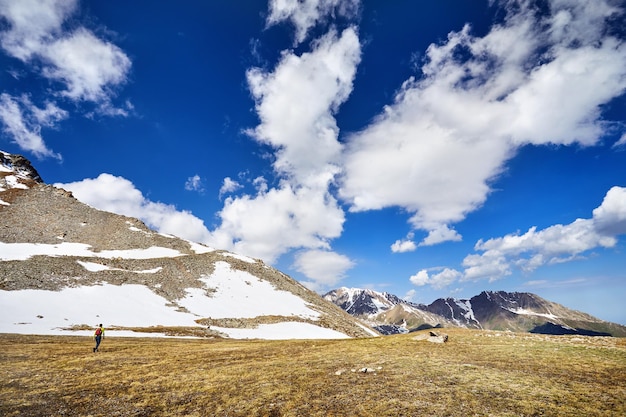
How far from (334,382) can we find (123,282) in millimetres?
80873

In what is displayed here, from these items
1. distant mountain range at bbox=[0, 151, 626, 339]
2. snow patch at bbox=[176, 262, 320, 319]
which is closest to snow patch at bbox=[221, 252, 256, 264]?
distant mountain range at bbox=[0, 151, 626, 339]

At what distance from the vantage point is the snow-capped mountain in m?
60.8

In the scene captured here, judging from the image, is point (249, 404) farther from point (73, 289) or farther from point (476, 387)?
point (73, 289)

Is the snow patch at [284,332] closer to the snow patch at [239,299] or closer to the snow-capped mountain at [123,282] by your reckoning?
the snow-capped mountain at [123,282]

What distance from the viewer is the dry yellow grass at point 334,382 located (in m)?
14.9

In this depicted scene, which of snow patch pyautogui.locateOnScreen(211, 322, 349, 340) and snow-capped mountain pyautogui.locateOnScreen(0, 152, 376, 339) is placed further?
snow patch pyautogui.locateOnScreen(211, 322, 349, 340)

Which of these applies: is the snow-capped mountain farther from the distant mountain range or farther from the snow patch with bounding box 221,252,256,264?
the snow patch with bounding box 221,252,256,264

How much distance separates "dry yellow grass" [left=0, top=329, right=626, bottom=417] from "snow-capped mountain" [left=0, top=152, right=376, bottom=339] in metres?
33.7

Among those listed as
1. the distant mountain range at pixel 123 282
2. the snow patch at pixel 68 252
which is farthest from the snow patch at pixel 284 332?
the snow patch at pixel 68 252

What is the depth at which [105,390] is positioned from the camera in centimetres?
1972

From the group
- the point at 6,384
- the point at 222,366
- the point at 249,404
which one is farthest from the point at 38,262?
the point at 249,404

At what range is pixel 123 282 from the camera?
269 ft

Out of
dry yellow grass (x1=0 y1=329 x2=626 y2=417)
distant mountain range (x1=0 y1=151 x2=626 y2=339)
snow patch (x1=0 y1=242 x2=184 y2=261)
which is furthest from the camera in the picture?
snow patch (x1=0 y1=242 x2=184 y2=261)

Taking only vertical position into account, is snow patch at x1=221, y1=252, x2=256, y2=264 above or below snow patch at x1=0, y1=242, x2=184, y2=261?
above
